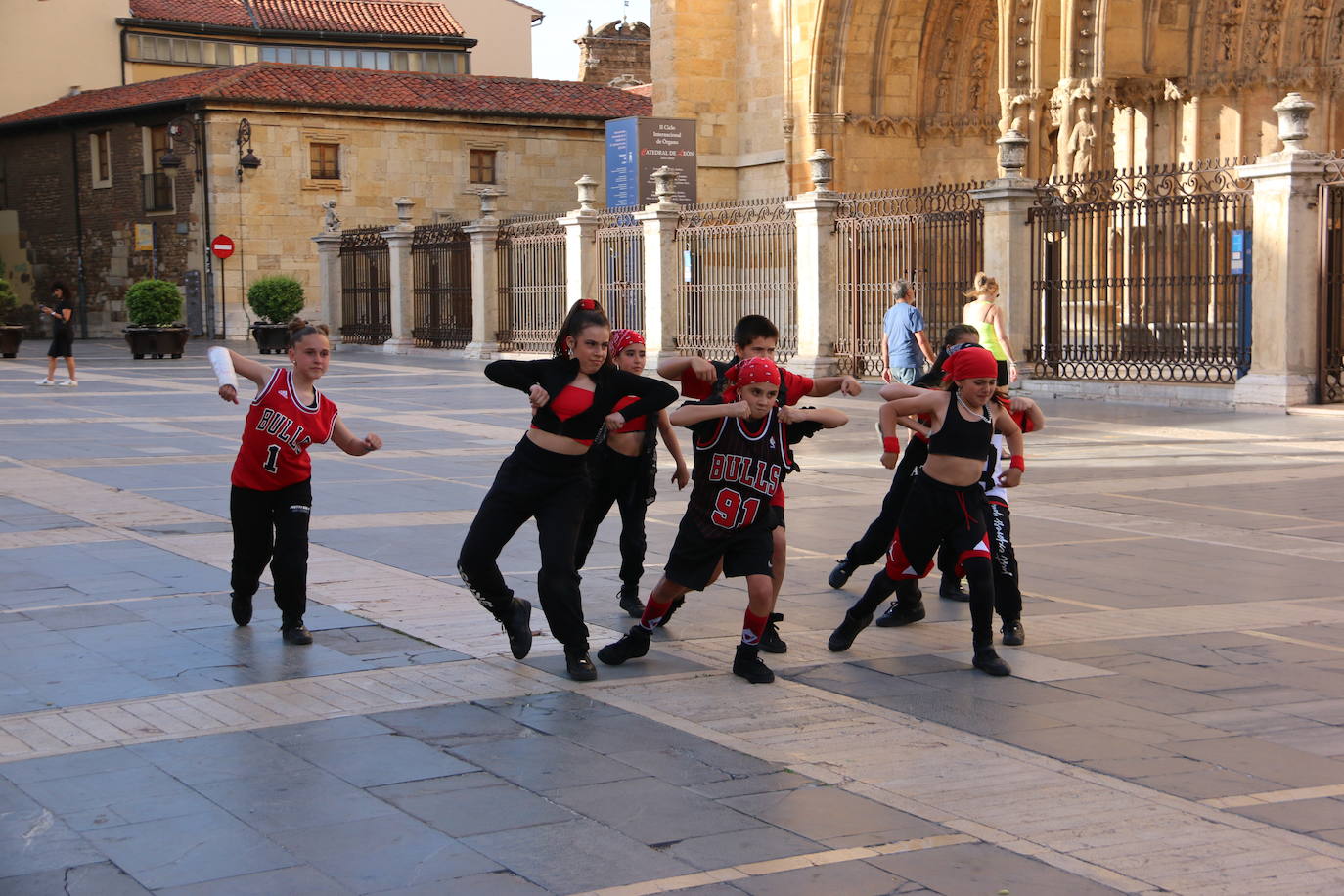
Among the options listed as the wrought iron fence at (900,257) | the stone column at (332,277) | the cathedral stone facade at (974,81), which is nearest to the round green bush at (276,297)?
the stone column at (332,277)

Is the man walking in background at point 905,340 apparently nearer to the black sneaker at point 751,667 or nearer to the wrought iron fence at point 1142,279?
the wrought iron fence at point 1142,279

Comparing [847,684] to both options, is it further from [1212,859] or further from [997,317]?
[997,317]

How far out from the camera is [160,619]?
7.75 m

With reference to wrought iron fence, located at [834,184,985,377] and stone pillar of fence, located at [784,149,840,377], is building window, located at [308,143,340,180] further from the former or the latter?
wrought iron fence, located at [834,184,985,377]

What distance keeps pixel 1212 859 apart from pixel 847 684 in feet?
7.34

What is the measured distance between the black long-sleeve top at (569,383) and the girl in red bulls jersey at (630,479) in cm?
41

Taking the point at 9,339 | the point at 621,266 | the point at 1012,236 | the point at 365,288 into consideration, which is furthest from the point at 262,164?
the point at 1012,236

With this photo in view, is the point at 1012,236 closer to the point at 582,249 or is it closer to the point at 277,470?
the point at 582,249

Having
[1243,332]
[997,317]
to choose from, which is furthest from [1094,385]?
[997,317]

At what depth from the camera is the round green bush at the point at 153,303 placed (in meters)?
34.0

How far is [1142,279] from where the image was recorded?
804 inches

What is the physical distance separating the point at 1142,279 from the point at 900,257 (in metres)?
4.71

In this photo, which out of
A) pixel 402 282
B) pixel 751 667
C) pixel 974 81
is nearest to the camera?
pixel 751 667

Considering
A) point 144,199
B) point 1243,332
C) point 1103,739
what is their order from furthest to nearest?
point 144,199, point 1243,332, point 1103,739
